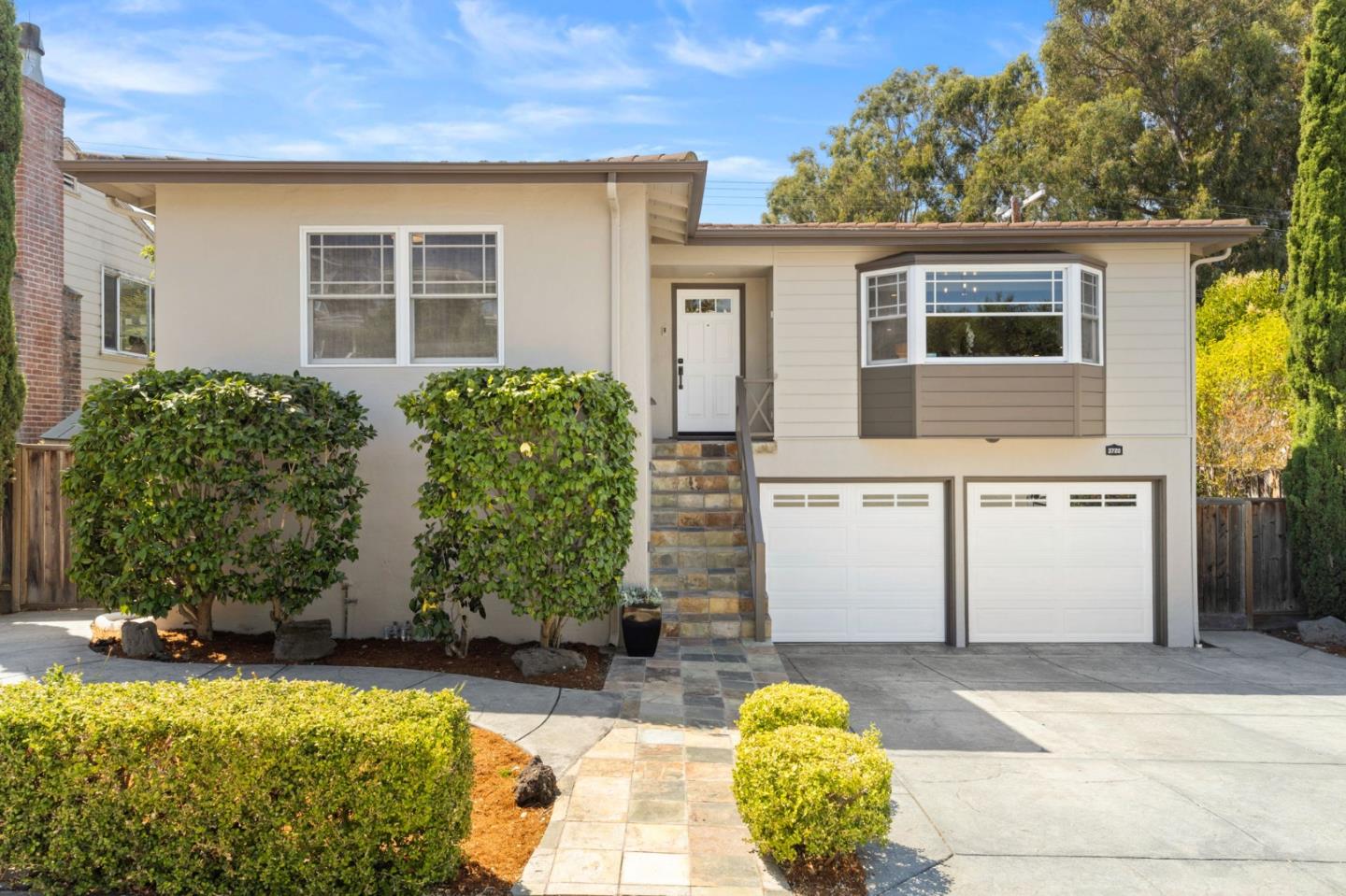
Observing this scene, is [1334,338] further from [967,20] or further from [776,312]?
[967,20]

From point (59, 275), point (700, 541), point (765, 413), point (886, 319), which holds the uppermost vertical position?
point (59, 275)

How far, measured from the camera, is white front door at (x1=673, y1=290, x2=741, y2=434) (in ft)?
36.6

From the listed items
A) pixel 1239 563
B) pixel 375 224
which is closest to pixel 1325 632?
pixel 1239 563

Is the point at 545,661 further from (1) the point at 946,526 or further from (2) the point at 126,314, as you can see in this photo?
(2) the point at 126,314

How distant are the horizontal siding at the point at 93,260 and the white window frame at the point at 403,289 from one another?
7.36 m

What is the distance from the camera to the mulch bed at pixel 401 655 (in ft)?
21.5

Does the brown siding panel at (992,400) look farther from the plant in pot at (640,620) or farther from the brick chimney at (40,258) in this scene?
the brick chimney at (40,258)

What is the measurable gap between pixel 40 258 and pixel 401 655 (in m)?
9.74

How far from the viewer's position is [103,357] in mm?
13344

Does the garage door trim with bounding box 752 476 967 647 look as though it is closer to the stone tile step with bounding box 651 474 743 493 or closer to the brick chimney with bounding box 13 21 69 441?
the stone tile step with bounding box 651 474 743 493

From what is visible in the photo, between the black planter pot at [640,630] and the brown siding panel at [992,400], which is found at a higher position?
the brown siding panel at [992,400]

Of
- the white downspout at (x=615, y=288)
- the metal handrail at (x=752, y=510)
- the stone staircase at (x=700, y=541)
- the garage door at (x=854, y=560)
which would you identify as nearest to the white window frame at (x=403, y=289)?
the white downspout at (x=615, y=288)

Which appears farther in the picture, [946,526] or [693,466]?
[946,526]

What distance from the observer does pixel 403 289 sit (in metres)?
7.90
